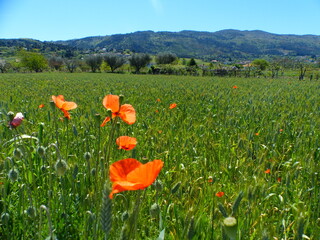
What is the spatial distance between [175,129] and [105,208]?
2737 millimetres

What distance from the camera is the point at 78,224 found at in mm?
1358

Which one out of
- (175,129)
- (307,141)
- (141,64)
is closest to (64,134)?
(175,129)

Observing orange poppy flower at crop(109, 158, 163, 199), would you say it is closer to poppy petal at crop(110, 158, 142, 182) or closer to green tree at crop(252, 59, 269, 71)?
poppy petal at crop(110, 158, 142, 182)

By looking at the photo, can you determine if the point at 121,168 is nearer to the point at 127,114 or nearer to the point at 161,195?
the point at 127,114

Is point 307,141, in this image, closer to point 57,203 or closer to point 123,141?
point 123,141

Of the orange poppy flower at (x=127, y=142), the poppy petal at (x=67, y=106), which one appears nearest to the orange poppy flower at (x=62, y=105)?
the poppy petal at (x=67, y=106)

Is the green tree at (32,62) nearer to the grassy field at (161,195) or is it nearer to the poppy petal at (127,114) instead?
the grassy field at (161,195)

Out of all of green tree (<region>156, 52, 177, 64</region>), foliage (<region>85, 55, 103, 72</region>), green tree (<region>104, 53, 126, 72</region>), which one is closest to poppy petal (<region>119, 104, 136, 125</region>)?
green tree (<region>104, 53, 126, 72</region>)

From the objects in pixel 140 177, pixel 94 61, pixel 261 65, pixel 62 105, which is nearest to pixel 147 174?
pixel 140 177

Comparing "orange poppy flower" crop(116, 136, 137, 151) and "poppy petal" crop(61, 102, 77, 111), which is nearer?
"orange poppy flower" crop(116, 136, 137, 151)

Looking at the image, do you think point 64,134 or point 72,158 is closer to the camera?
point 72,158

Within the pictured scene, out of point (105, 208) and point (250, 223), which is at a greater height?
point (105, 208)

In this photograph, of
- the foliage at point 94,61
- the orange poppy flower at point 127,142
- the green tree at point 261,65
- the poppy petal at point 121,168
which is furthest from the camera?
the foliage at point 94,61

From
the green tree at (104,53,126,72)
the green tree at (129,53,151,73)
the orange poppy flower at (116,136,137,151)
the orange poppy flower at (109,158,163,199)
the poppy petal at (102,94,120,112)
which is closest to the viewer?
the orange poppy flower at (109,158,163,199)
